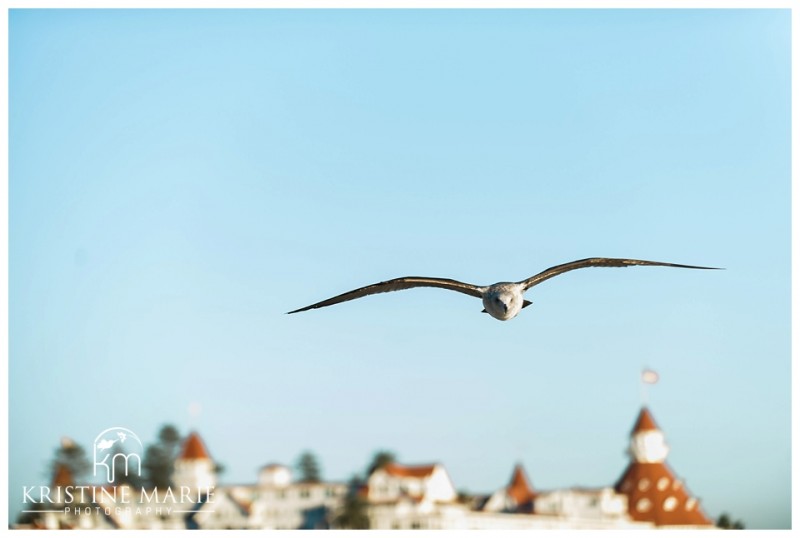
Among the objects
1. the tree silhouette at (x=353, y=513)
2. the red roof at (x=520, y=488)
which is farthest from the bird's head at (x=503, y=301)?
the red roof at (x=520, y=488)

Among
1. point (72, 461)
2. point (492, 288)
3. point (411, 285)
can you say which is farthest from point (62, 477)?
point (492, 288)

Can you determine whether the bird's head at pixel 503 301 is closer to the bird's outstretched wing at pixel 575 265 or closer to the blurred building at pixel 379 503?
the bird's outstretched wing at pixel 575 265

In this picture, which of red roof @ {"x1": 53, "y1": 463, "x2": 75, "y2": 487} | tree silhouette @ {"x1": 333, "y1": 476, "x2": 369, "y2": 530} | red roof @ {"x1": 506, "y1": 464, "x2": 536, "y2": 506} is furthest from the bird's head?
red roof @ {"x1": 506, "y1": 464, "x2": 536, "y2": 506}

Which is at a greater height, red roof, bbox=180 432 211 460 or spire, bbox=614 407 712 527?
red roof, bbox=180 432 211 460

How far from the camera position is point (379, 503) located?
8000cm

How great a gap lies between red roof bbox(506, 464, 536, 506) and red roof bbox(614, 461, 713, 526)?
555 cm

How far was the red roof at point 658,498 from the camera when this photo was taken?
296 feet

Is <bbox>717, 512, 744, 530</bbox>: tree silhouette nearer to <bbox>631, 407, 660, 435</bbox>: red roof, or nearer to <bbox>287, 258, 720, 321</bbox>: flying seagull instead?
<bbox>631, 407, 660, 435</bbox>: red roof

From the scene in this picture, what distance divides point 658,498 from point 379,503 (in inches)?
778

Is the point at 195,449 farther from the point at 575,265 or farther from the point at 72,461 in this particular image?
the point at 575,265

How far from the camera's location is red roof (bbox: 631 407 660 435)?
93.9m

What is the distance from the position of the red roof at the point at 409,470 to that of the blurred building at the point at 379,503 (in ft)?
0.18

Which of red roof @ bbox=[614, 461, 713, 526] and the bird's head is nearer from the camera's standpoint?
the bird's head
